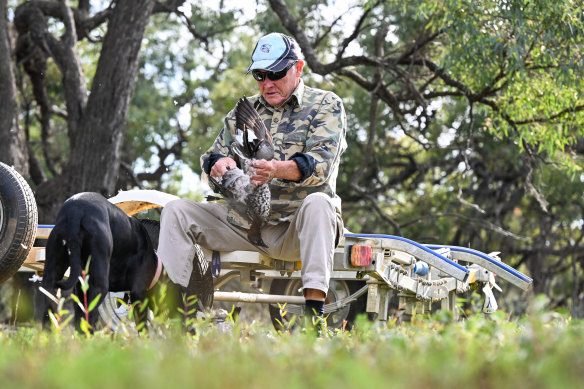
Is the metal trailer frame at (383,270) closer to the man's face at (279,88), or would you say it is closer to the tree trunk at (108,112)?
the man's face at (279,88)

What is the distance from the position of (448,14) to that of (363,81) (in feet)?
7.52

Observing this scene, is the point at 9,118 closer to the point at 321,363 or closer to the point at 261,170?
the point at 261,170

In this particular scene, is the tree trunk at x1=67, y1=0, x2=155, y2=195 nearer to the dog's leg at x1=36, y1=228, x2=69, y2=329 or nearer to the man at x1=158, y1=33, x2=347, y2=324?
the man at x1=158, y1=33, x2=347, y2=324

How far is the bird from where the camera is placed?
502 centimetres

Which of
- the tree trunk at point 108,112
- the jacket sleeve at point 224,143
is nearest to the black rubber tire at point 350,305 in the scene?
the jacket sleeve at point 224,143

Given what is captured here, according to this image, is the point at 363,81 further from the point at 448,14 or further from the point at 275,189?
the point at 275,189

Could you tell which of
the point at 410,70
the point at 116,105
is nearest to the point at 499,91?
the point at 410,70

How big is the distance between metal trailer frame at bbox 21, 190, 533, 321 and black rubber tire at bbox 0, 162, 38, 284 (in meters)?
0.81

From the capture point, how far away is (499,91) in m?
11.2

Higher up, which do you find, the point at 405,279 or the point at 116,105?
the point at 116,105

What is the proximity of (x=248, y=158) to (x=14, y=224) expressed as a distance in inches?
59.5

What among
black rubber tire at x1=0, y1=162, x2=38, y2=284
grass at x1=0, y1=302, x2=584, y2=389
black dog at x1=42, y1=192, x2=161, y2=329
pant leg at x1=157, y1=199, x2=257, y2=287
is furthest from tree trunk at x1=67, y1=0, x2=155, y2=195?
grass at x1=0, y1=302, x2=584, y2=389

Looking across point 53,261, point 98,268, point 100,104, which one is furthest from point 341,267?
point 100,104

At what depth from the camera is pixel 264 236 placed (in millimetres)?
5406
